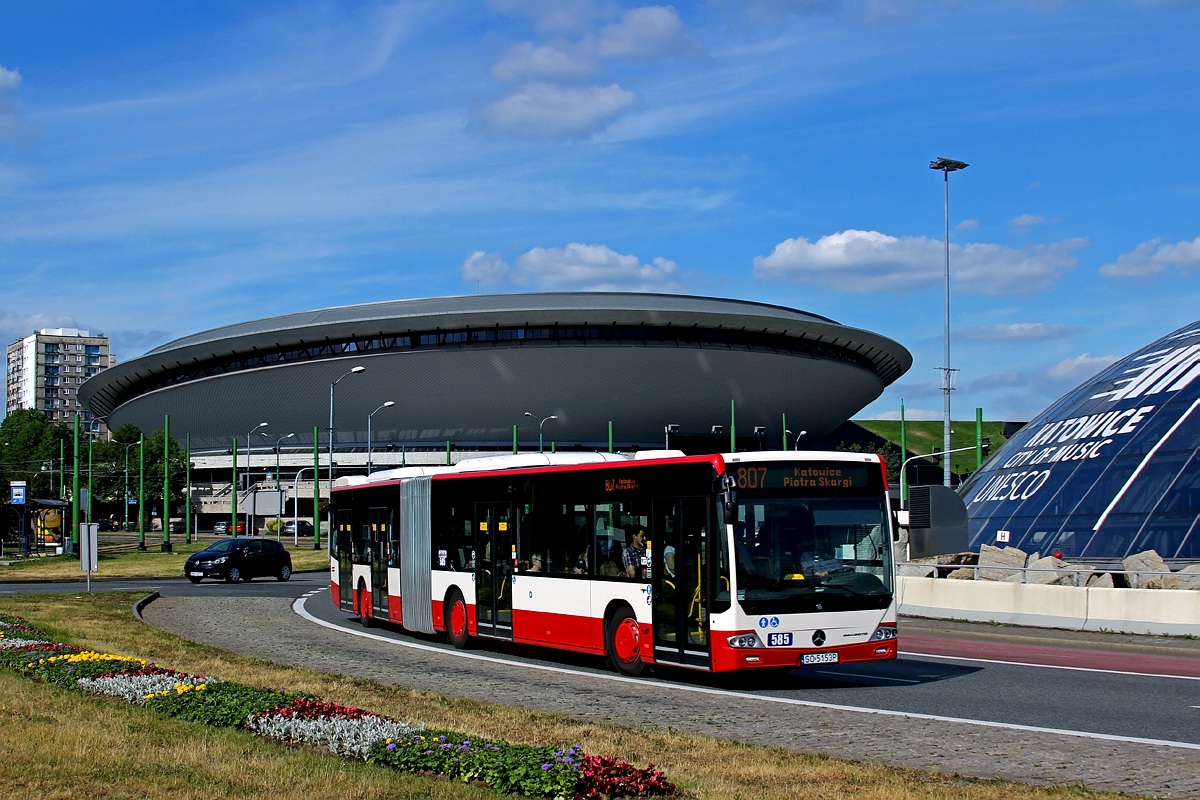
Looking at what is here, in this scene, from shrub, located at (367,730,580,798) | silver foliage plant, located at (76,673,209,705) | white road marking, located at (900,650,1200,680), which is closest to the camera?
shrub, located at (367,730,580,798)

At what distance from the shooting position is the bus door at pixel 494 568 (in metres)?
21.2

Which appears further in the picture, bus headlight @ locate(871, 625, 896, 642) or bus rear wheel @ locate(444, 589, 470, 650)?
bus rear wheel @ locate(444, 589, 470, 650)

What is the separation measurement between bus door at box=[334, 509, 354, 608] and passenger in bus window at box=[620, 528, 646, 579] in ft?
39.5

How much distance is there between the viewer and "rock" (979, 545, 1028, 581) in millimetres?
28155

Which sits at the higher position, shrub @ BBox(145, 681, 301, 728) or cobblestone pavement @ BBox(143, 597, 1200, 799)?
shrub @ BBox(145, 681, 301, 728)

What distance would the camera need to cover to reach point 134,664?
50.4 feet

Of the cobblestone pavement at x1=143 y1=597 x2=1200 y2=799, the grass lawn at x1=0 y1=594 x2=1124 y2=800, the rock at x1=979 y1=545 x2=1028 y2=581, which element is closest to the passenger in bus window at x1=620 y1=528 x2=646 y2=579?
the cobblestone pavement at x1=143 y1=597 x2=1200 y2=799

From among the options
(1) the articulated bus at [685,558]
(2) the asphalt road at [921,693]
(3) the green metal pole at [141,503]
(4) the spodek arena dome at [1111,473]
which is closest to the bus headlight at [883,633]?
(1) the articulated bus at [685,558]

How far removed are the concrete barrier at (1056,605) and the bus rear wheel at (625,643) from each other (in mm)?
10579

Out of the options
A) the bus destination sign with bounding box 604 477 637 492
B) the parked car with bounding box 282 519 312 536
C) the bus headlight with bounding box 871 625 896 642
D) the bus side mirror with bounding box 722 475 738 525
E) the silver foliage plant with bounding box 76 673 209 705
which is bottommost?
the parked car with bounding box 282 519 312 536

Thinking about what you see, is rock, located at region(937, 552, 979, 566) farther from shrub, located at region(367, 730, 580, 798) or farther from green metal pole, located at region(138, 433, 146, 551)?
green metal pole, located at region(138, 433, 146, 551)

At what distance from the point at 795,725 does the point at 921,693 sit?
3.07 m

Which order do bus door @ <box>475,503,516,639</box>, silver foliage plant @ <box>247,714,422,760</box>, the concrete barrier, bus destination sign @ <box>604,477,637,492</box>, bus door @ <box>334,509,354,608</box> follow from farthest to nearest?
bus door @ <box>334,509,354,608</box>, the concrete barrier, bus door @ <box>475,503,516,639</box>, bus destination sign @ <box>604,477,637,492</box>, silver foliage plant @ <box>247,714,422,760</box>

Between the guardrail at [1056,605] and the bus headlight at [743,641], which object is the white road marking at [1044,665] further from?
the bus headlight at [743,641]
